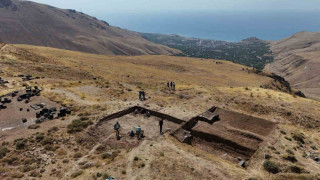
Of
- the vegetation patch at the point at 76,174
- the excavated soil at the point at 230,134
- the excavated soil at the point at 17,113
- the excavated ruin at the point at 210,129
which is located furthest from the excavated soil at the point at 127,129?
the excavated soil at the point at 17,113

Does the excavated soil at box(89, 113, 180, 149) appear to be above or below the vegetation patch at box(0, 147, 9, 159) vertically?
above

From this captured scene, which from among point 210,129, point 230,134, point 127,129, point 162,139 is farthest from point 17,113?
point 230,134

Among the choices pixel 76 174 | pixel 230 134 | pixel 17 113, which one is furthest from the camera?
pixel 17 113

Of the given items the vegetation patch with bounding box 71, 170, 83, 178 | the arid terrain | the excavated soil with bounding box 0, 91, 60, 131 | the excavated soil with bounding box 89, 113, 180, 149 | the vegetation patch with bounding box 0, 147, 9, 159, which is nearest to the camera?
the vegetation patch with bounding box 71, 170, 83, 178

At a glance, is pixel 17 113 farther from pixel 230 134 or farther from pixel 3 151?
pixel 230 134

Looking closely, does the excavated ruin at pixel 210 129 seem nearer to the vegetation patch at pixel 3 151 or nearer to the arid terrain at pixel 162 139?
the arid terrain at pixel 162 139

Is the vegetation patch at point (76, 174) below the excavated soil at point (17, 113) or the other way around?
below

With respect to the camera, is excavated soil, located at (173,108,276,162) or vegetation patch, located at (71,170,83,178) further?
excavated soil, located at (173,108,276,162)

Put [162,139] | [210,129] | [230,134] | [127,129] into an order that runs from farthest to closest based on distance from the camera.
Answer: [210,129] → [127,129] → [230,134] → [162,139]

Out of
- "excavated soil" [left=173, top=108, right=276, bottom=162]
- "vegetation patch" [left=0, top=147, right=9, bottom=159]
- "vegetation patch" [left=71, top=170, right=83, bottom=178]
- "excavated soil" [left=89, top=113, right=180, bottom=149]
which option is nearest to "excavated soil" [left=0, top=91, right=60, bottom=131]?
"vegetation patch" [left=0, top=147, right=9, bottom=159]

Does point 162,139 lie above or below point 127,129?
above

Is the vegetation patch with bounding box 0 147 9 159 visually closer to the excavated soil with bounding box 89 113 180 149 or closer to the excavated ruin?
the excavated ruin

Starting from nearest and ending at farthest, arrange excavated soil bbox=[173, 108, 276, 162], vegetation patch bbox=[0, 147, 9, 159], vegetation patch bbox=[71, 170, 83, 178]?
vegetation patch bbox=[71, 170, 83, 178]
vegetation patch bbox=[0, 147, 9, 159]
excavated soil bbox=[173, 108, 276, 162]

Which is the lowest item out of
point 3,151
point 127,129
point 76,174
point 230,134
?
point 76,174
